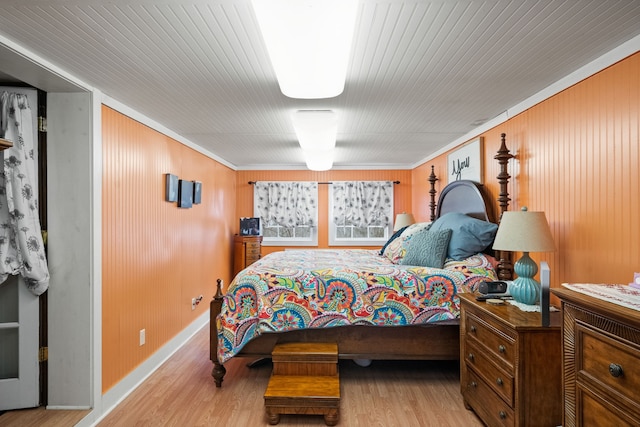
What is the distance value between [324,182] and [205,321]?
3005 millimetres

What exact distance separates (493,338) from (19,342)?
3.00 metres

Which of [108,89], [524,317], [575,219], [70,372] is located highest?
[108,89]

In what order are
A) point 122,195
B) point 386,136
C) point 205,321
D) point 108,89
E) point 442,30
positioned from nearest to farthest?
point 442,30
point 108,89
point 122,195
point 386,136
point 205,321

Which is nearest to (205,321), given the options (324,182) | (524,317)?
(324,182)

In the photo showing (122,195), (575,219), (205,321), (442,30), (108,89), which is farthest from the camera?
(205,321)

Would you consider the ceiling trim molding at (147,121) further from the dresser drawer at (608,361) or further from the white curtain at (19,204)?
the dresser drawer at (608,361)

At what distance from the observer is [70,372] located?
7.30ft

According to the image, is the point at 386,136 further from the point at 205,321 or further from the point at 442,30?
the point at 205,321

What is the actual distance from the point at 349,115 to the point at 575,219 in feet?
Result: 6.05

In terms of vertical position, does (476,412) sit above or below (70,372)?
below

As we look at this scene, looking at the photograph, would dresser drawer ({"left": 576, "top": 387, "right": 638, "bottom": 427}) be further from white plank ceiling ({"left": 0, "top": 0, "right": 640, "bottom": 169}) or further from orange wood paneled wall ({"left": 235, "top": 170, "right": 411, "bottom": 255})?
orange wood paneled wall ({"left": 235, "top": 170, "right": 411, "bottom": 255})

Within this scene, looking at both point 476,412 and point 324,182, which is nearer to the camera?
point 476,412

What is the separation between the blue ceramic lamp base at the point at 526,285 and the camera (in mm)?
2117

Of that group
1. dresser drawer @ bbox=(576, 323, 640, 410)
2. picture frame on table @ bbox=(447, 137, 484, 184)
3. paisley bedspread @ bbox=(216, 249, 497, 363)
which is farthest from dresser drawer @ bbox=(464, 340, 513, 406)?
picture frame on table @ bbox=(447, 137, 484, 184)
